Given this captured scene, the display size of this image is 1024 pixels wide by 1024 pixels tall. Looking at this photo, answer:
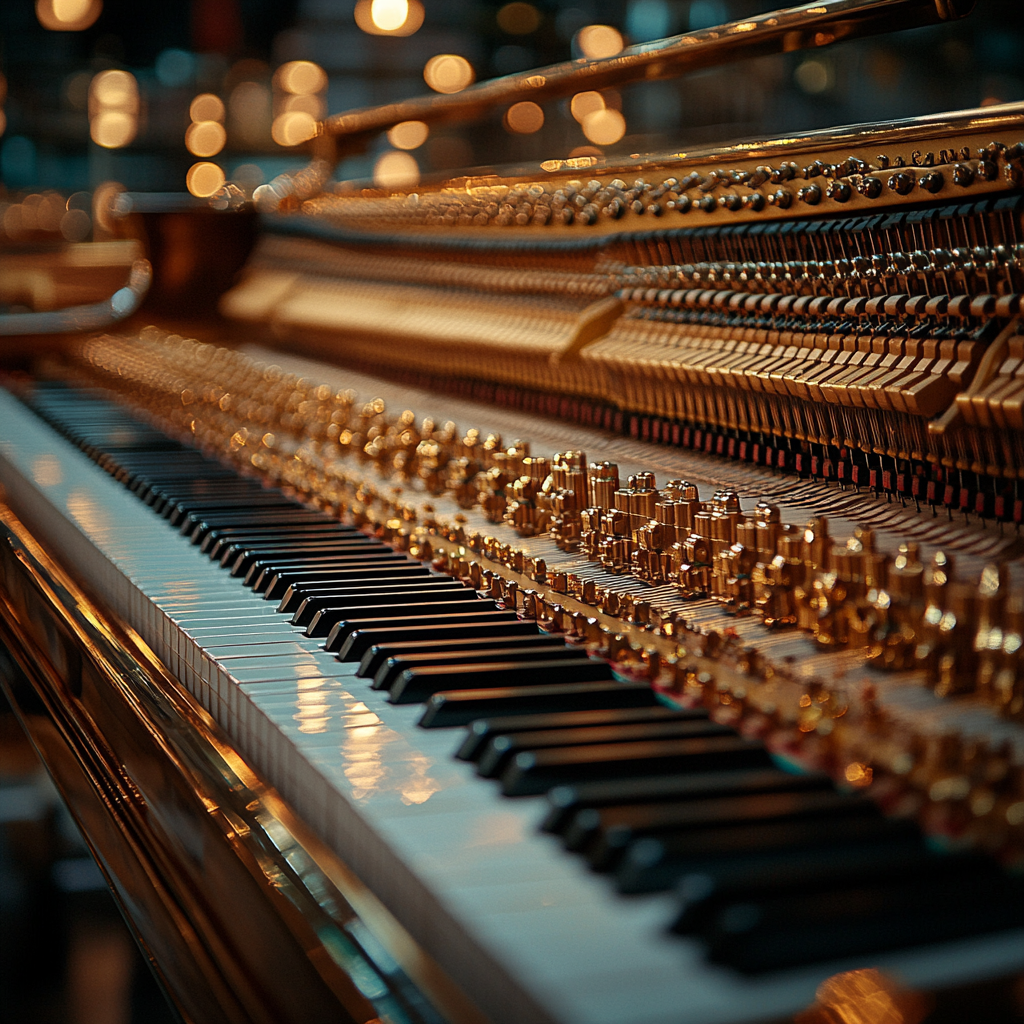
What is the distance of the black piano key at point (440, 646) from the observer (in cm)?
187

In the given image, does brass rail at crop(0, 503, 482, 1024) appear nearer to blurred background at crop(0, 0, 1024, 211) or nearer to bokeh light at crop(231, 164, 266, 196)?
blurred background at crop(0, 0, 1024, 211)

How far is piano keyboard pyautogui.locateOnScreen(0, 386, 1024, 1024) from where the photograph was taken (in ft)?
3.34

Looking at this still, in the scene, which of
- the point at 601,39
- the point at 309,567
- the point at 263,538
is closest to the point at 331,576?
the point at 309,567

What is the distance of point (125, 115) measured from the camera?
1683 cm

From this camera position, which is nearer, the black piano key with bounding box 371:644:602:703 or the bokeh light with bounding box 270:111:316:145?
the black piano key with bounding box 371:644:602:703

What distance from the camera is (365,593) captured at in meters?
2.23

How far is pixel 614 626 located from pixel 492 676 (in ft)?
0.77

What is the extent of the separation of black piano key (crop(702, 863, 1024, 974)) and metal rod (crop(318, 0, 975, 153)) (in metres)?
1.81

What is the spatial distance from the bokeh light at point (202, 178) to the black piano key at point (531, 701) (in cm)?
Result: 1662

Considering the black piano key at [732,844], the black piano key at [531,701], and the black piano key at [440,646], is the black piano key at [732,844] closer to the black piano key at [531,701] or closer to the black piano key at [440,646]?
the black piano key at [531,701]

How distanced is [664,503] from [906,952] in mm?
1165

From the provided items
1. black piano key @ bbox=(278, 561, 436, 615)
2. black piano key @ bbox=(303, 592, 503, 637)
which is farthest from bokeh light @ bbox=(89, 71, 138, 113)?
black piano key @ bbox=(303, 592, 503, 637)

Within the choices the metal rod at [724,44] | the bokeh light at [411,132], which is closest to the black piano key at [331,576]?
the metal rod at [724,44]

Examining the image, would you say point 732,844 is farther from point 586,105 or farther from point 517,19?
point 517,19
